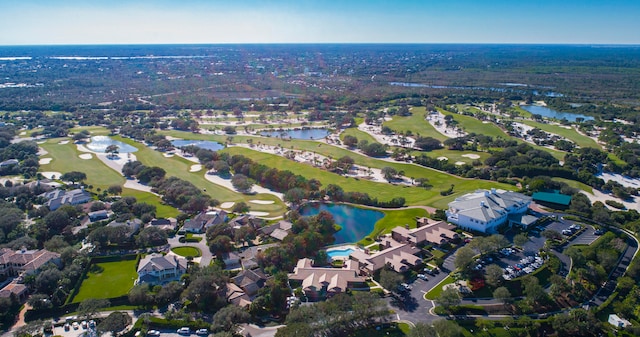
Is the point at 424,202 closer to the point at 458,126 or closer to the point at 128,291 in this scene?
the point at 128,291

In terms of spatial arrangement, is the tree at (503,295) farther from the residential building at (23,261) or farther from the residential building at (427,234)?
the residential building at (23,261)

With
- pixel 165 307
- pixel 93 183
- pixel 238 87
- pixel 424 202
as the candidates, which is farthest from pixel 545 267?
pixel 238 87

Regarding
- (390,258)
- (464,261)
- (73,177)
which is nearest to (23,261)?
(73,177)

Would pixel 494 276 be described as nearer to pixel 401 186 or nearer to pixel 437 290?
pixel 437 290

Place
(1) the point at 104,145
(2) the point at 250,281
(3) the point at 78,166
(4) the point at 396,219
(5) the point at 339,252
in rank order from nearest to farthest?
1. (2) the point at 250,281
2. (5) the point at 339,252
3. (4) the point at 396,219
4. (3) the point at 78,166
5. (1) the point at 104,145

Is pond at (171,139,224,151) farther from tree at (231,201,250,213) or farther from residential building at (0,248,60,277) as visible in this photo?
residential building at (0,248,60,277)
